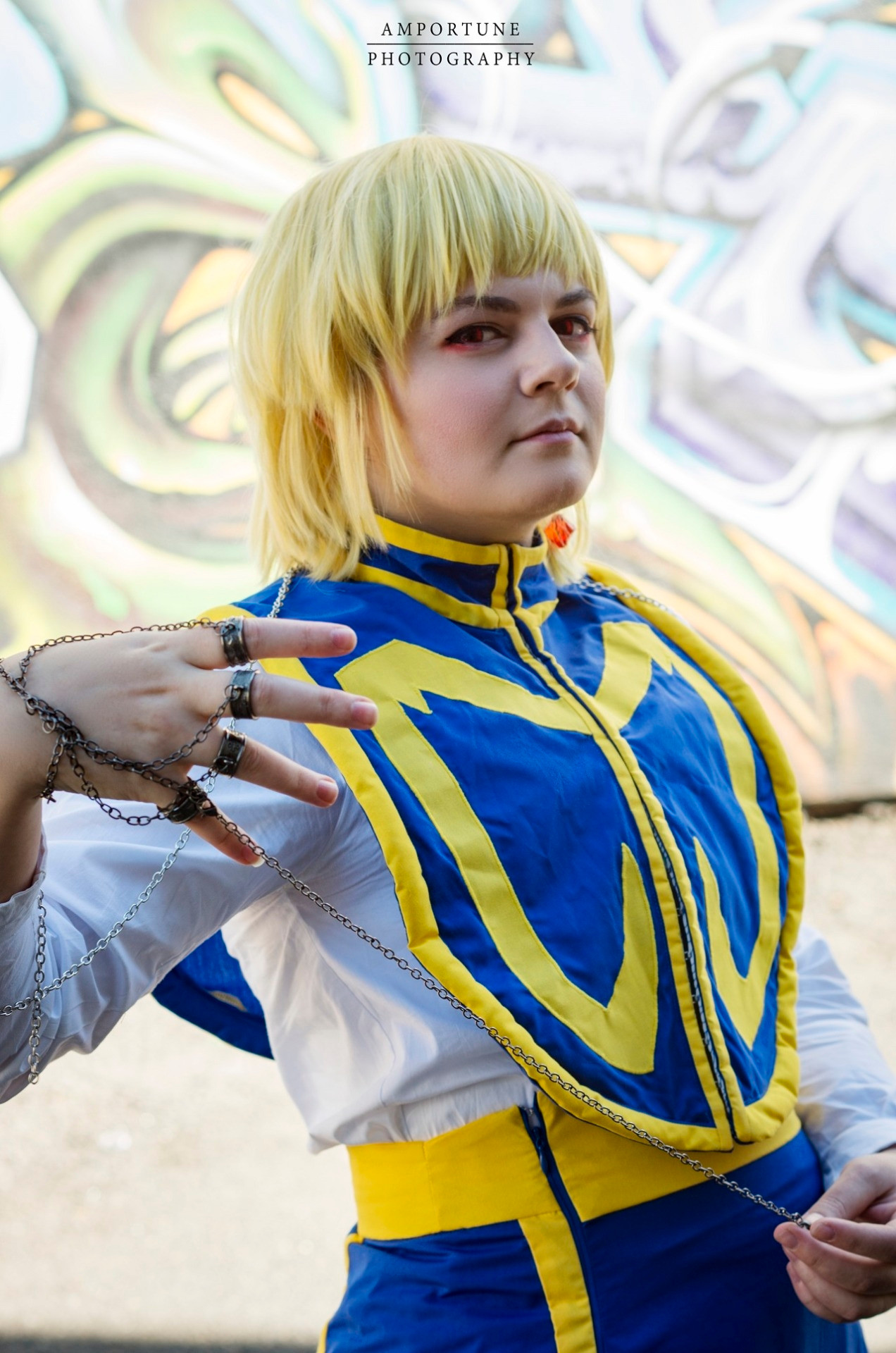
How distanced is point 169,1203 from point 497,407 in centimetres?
244

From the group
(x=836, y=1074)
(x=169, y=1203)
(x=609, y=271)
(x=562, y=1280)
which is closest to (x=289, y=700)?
(x=562, y=1280)

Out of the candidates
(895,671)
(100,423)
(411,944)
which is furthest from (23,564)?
(411,944)

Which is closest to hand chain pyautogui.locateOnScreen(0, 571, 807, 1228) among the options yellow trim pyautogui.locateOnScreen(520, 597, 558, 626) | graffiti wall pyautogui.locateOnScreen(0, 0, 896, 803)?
yellow trim pyautogui.locateOnScreen(520, 597, 558, 626)

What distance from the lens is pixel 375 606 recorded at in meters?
1.00

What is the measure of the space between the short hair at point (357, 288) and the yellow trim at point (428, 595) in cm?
2

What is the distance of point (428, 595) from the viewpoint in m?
1.04

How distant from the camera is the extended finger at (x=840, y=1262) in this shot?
907mm

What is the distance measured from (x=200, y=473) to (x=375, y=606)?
347cm

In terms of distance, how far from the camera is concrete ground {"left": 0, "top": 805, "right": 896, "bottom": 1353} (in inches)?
96.4

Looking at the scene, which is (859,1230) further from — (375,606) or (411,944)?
(375,606)

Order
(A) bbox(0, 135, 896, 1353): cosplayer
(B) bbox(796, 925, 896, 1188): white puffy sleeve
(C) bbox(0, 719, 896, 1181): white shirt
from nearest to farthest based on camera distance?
(C) bbox(0, 719, 896, 1181): white shirt < (A) bbox(0, 135, 896, 1353): cosplayer < (B) bbox(796, 925, 896, 1188): white puffy sleeve

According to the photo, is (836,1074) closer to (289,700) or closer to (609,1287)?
(609,1287)

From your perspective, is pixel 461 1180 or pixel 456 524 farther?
pixel 456 524

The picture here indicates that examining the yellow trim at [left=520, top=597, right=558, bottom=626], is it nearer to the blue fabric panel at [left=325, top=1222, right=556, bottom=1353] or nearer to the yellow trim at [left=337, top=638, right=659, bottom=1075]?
the yellow trim at [left=337, top=638, right=659, bottom=1075]
